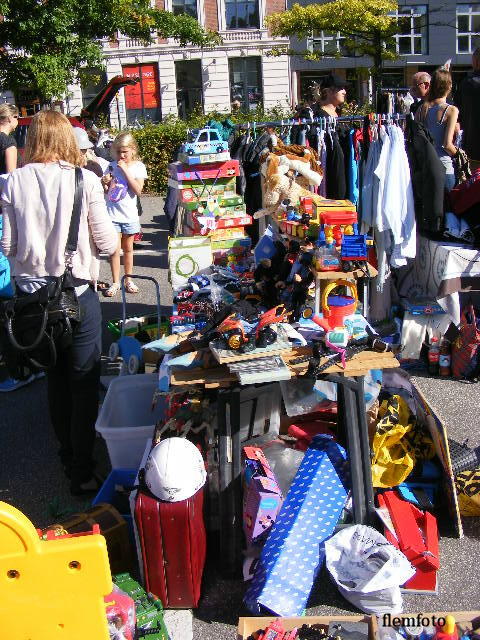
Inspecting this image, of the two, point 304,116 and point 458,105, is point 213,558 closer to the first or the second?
point 304,116

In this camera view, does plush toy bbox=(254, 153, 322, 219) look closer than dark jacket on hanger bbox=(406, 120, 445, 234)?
Yes

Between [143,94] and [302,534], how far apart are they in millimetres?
29930

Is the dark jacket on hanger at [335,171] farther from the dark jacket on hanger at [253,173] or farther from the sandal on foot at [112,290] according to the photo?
the sandal on foot at [112,290]

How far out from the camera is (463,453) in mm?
3803

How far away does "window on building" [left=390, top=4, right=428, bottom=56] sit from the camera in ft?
105

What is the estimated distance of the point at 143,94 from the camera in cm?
3086

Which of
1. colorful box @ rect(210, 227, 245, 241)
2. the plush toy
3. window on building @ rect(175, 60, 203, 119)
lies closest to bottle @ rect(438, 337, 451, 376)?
the plush toy

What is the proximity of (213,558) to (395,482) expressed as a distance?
38.2 inches

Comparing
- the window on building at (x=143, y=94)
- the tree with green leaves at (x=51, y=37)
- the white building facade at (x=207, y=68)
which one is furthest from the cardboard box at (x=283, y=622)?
the window on building at (x=143, y=94)

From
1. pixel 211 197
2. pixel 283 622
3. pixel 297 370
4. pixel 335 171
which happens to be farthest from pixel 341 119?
pixel 283 622

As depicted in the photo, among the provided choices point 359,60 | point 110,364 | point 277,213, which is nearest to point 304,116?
point 277,213

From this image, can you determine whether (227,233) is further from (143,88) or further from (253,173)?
(143,88)

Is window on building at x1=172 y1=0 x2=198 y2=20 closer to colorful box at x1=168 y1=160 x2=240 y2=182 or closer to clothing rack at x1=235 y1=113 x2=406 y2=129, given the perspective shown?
clothing rack at x1=235 y1=113 x2=406 y2=129

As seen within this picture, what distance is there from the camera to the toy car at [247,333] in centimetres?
324
